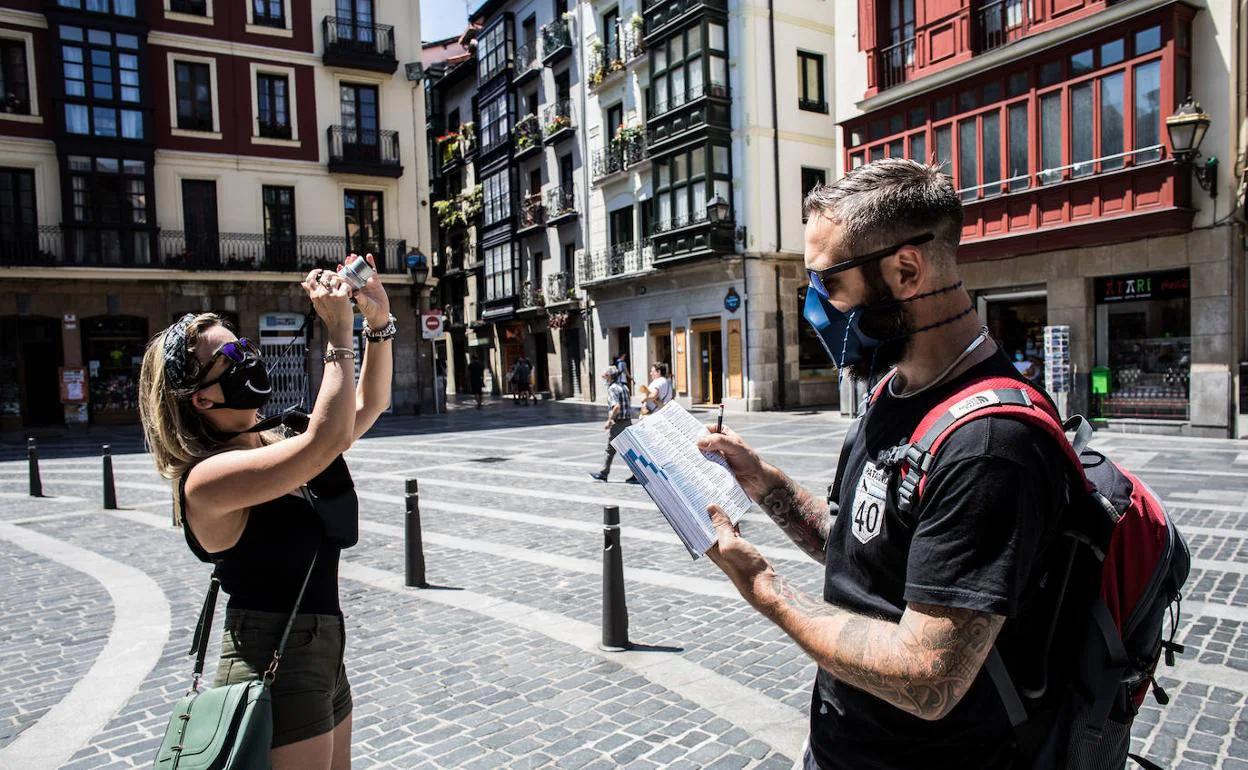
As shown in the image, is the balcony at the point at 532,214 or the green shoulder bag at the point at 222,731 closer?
the green shoulder bag at the point at 222,731

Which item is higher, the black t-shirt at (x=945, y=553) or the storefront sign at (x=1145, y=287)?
the storefront sign at (x=1145, y=287)

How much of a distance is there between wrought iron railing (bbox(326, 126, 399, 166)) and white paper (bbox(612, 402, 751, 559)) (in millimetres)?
29508

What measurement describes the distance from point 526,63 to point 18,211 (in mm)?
21387

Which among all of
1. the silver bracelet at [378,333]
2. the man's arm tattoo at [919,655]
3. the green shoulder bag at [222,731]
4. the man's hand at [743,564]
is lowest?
the green shoulder bag at [222,731]

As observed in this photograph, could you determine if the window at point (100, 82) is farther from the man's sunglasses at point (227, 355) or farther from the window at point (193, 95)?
the man's sunglasses at point (227, 355)

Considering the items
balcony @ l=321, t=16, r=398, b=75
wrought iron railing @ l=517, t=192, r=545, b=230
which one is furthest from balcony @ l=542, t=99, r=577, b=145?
balcony @ l=321, t=16, r=398, b=75

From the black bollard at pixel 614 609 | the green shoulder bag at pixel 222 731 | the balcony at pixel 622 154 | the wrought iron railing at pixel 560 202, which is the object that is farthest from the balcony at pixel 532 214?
the green shoulder bag at pixel 222 731

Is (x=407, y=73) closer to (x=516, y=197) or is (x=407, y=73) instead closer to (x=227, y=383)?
(x=516, y=197)

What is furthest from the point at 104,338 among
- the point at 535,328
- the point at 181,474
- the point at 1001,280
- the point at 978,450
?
the point at 978,450

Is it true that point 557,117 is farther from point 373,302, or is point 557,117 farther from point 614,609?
point 373,302

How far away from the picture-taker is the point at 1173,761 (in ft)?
12.2

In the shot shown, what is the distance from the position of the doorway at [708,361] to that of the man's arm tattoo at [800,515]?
997 inches

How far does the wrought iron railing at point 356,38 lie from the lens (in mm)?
28797

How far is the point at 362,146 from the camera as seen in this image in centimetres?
2964
